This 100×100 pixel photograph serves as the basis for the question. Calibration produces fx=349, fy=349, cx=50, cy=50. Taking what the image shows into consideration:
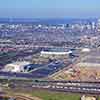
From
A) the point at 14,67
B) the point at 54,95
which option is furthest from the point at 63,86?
the point at 14,67

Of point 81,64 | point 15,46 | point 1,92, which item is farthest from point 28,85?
point 15,46

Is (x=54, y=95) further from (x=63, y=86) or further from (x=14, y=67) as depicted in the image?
(x=14, y=67)

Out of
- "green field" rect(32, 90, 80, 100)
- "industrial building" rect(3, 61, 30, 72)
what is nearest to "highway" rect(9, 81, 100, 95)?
"green field" rect(32, 90, 80, 100)

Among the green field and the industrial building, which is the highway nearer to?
the green field

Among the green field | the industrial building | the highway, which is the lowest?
the green field

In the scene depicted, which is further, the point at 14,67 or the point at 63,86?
the point at 14,67

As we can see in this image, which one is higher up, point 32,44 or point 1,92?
point 32,44

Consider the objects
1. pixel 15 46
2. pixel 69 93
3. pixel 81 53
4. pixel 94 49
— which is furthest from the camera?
pixel 15 46

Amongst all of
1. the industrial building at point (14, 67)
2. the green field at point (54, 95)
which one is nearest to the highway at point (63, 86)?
the green field at point (54, 95)

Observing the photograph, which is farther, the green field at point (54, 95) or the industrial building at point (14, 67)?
the industrial building at point (14, 67)

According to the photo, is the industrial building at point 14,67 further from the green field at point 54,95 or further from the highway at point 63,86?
the green field at point 54,95

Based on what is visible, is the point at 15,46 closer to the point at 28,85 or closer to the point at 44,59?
the point at 44,59
